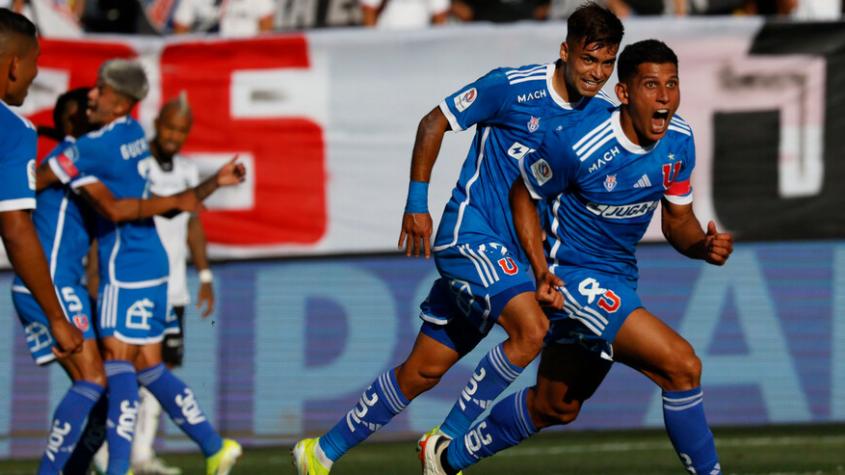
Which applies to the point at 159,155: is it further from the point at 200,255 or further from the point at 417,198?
the point at 417,198

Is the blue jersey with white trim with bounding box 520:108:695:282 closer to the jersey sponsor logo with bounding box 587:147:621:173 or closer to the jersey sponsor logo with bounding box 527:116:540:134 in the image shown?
the jersey sponsor logo with bounding box 587:147:621:173

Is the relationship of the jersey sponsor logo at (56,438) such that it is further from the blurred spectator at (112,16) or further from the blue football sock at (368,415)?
the blurred spectator at (112,16)

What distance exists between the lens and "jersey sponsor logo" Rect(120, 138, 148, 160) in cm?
751

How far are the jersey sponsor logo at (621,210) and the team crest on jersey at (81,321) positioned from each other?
107 inches

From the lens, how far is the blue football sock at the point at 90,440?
764cm

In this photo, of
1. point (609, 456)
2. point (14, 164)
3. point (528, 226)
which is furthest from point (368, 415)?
point (609, 456)

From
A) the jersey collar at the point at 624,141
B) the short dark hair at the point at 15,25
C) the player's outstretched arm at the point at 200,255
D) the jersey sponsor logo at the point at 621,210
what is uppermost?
the short dark hair at the point at 15,25

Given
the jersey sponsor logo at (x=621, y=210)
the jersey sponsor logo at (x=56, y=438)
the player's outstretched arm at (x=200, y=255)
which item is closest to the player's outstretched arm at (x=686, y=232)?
the jersey sponsor logo at (x=621, y=210)

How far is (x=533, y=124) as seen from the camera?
6.71 metres

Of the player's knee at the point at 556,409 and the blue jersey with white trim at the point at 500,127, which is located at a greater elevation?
the blue jersey with white trim at the point at 500,127

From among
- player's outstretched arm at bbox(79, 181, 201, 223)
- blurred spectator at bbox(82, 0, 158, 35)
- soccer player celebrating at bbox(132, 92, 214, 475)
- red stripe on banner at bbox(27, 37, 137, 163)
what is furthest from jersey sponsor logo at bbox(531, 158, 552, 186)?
blurred spectator at bbox(82, 0, 158, 35)

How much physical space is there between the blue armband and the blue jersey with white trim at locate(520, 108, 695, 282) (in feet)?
1.58

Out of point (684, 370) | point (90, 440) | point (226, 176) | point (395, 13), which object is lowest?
point (90, 440)

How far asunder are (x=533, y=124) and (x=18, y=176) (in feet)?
7.96
